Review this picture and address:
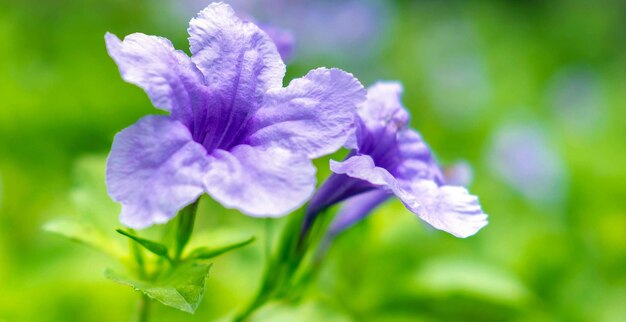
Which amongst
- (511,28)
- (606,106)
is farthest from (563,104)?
(511,28)

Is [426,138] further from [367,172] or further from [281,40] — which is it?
[367,172]

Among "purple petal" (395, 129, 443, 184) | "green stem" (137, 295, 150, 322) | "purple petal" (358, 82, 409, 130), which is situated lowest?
"green stem" (137, 295, 150, 322)

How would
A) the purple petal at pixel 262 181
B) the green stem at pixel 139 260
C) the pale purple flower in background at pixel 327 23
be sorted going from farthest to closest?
the pale purple flower in background at pixel 327 23, the green stem at pixel 139 260, the purple petal at pixel 262 181

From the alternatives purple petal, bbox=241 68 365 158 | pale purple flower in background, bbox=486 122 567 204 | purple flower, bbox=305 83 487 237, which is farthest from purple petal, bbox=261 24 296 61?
pale purple flower in background, bbox=486 122 567 204

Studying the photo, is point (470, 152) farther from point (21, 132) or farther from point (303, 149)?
point (303, 149)

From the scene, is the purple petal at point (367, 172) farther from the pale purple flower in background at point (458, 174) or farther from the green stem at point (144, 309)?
the pale purple flower in background at point (458, 174)

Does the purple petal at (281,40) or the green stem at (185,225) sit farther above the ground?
the purple petal at (281,40)

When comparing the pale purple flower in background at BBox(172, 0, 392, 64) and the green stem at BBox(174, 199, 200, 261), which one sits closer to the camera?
the green stem at BBox(174, 199, 200, 261)

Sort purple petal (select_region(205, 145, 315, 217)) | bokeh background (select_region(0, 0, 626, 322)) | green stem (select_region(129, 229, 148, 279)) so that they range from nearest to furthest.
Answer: purple petal (select_region(205, 145, 315, 217)) < green stem (select_region(129, 229, 148, 279)) < bokeh background (select_region(0, 0, 626, 322))

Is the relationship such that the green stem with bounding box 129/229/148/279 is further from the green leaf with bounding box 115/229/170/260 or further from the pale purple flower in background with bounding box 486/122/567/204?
the pale purple flower in background with bounding box 486/122/567/204

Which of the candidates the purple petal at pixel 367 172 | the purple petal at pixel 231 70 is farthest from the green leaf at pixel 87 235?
the purple petal at pixel 367 172
